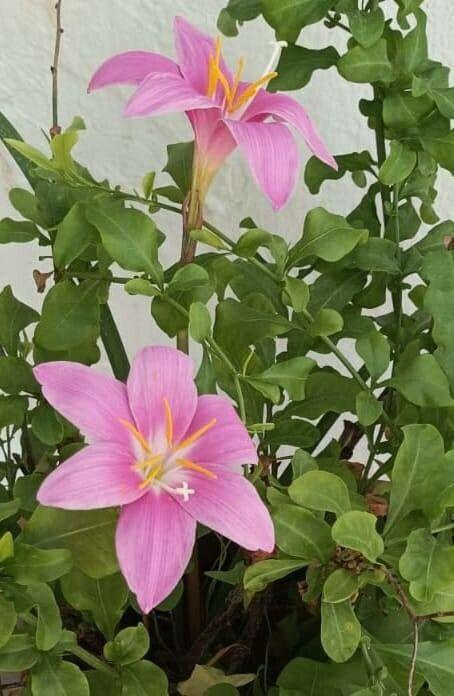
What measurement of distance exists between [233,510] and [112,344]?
16cm

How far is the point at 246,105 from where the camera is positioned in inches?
13.7

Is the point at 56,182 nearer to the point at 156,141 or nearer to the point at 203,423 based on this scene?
the point at 203,423

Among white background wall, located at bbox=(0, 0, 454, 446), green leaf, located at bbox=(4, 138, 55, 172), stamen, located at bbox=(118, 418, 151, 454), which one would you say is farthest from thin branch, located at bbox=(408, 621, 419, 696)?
white background wall, located at bbox=(0, 0, 454, 446)

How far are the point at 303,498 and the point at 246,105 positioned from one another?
0.15 metres

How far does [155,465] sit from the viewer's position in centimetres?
30

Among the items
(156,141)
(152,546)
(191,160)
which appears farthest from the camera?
(156,141)

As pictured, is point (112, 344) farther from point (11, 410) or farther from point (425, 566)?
point (425, 566)

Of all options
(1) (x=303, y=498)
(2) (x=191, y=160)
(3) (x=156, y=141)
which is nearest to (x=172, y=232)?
(3) (x=156, y=141)

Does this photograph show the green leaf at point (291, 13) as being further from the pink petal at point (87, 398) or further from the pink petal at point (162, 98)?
the pink petal at point (87, 398)

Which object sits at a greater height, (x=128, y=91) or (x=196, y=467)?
(x=128, y=91)

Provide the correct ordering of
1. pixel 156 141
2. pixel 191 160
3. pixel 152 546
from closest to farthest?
pixel 152 546
pixel 191 160
pixel 156 141

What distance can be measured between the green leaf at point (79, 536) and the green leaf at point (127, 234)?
9 centimetres

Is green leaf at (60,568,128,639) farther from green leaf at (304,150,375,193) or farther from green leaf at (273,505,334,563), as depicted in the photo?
green leaf at (304,150,375,193)

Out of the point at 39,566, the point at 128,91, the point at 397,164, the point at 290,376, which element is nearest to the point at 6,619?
the point at 39,566
